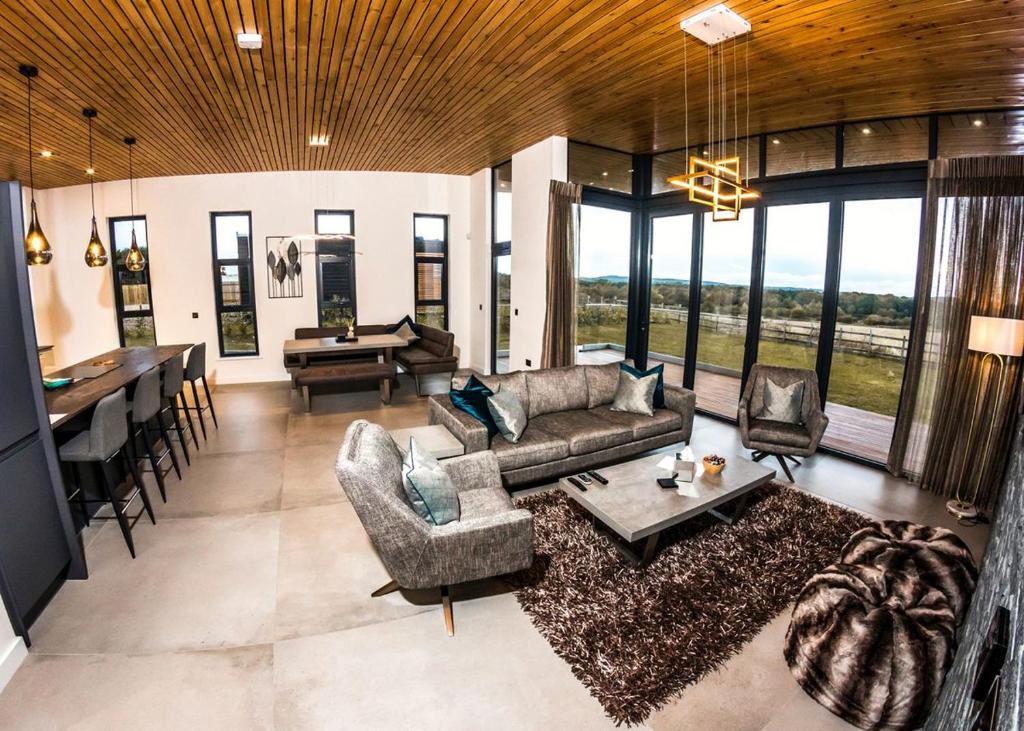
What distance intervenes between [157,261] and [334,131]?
13.5 feet

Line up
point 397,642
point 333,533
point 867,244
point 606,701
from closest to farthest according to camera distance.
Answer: point 606,701
point 397,642
point 333,533
point 867,244

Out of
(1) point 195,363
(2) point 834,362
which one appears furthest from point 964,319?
(1) point 195,363

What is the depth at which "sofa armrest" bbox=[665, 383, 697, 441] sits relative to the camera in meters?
4.77

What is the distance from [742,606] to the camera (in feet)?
8.93

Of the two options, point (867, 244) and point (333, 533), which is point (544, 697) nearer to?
point (333, 533)

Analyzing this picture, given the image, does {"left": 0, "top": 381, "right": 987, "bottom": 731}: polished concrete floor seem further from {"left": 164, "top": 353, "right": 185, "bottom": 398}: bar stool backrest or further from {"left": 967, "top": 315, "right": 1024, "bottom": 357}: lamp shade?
{"left": 164, "top": 353, "right": 185, "bottom": 398}: bar stool backrest

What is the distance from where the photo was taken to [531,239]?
631 cm

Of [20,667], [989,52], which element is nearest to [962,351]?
[989,52]

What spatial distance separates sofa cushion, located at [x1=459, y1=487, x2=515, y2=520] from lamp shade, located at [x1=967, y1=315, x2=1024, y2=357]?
12.0 feet

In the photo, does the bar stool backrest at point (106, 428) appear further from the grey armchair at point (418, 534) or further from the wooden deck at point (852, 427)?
the wooden deck at point (852, 427)

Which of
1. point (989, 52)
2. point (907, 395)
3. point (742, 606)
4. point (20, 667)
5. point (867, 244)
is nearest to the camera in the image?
point (20, 667)

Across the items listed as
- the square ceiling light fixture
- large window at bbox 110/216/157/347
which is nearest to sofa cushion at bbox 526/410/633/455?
the square ceiling light fixture

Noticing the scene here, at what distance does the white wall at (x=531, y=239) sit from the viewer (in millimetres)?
5840

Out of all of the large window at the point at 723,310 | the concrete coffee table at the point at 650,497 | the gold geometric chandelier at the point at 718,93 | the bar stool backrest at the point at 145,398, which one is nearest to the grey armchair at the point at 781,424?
the concrete coffee table at the point at 650,497
